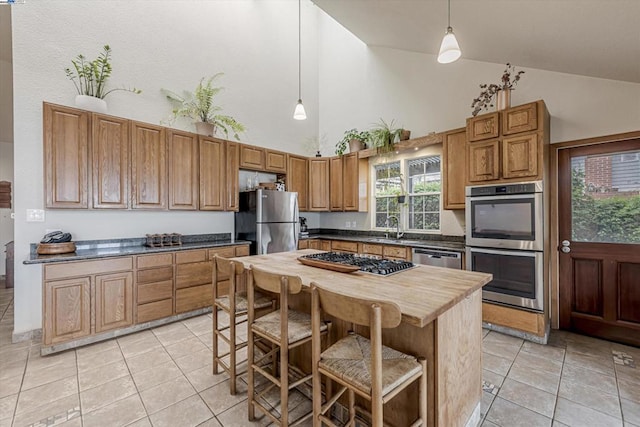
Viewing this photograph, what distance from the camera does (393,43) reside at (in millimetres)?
4320

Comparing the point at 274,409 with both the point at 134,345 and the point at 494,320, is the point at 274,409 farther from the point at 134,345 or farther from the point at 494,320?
the point at 494,320

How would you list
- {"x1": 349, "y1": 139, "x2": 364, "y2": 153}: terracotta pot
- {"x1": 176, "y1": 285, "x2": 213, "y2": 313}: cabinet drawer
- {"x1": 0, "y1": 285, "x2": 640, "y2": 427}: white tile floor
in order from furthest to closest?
{"x1": 349, "y1": 139, "x2": 364, "y2": 153}: terracotta pot
{"x1": 176, "y1": 285, "x2": 213, "y2": 313}: cabinet drawer
{"x1": 0, "y1": 285, "x2": 640, "y2": 427}: white tile floor

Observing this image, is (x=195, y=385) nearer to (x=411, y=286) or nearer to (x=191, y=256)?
(x=191, y=256)

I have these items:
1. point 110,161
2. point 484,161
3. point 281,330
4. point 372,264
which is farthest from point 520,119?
point 110,161

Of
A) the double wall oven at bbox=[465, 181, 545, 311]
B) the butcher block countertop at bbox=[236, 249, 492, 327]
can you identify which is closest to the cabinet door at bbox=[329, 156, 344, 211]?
the double wall oven at bbox=[465, 181, 545, 311]

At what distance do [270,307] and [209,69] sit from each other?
4.03 metres

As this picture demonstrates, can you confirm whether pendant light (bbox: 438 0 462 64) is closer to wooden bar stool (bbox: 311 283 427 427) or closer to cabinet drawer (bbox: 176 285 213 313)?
wooden bar stool (bbox: 311 283 427 427)

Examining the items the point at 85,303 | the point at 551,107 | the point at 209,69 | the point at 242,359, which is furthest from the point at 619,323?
the point at 209,69

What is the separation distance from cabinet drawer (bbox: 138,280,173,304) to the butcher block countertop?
1822 millimetres

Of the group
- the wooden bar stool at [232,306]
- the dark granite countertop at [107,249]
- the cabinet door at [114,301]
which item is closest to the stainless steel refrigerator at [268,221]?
the dark granite countertop at [107,249]

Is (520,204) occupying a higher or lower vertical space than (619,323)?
higher

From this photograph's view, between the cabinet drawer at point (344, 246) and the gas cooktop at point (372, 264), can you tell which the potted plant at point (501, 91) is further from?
the cabinet drawer at point (344, 246)

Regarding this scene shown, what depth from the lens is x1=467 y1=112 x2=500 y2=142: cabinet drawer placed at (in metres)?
3.10

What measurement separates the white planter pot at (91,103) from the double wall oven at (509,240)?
4400mm
